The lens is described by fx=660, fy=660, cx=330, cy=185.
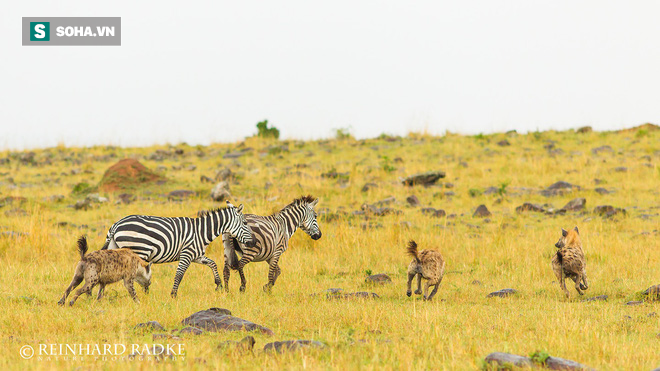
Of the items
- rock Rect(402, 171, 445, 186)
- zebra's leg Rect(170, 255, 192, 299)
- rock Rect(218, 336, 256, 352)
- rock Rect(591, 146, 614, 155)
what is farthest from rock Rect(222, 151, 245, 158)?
rock Rect(218, 336, 256, 352)

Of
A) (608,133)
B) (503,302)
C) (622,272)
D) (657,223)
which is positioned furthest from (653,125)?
(503,302)

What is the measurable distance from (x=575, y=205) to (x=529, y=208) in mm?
1477

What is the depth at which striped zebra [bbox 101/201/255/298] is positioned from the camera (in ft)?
37.1

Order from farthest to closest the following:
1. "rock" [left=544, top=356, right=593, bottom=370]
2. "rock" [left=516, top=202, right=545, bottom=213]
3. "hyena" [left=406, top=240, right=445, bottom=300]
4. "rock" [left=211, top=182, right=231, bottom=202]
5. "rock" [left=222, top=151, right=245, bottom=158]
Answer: "rock" [left=222, top=151, right=245, bottom=158], "rock" [left=211, top=182, right=231, bottom=202], "rock" [left=516, top=202, right=545, bottom=213], "hyena" [left=406, top=240, right=445, bottom=300], "rock" [left=544, top=356, right=593, bottom=370]

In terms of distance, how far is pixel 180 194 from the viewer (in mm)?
23938

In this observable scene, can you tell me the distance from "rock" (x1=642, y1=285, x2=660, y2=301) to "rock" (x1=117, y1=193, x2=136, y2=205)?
1698 cm

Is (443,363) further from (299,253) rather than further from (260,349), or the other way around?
(299,253)

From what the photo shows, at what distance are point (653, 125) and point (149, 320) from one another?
3529 centimetres

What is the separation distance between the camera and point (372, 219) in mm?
19984

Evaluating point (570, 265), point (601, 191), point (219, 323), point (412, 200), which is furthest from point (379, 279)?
point (601, 191)

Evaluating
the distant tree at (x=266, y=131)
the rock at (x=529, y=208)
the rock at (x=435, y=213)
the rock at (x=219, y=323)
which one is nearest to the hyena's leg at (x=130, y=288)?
the rock at (x=219, y=323)

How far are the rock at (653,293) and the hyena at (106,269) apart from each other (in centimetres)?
827

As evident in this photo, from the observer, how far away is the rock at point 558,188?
24.0 metres

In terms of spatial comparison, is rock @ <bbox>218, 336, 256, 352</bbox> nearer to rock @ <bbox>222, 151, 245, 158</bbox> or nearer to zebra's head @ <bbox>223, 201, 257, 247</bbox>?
zebra's head @ <bbox>223, 201, 257, 247</bbox>
